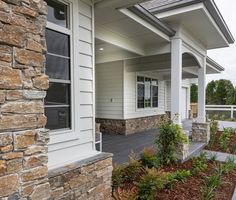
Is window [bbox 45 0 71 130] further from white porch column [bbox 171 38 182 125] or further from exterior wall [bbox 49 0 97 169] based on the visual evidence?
white porch column [bbox 171 38 182 125]

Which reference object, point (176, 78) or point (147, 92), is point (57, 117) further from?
point (147, 92)

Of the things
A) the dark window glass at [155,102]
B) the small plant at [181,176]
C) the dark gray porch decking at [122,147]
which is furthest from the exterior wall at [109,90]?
the small plant at [181,176]

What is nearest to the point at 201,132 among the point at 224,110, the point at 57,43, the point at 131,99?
the point at 131,99

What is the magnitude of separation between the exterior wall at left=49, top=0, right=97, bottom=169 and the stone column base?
5.29m

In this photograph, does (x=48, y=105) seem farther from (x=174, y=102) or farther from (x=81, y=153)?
(x=174, y=102)

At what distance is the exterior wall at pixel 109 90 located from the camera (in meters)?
8.64

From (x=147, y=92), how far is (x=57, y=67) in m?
8.13

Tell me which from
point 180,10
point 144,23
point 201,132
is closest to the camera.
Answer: point 144,23

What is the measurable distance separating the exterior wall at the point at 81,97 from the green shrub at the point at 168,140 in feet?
7.58

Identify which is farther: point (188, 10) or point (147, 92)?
point (147, 92)

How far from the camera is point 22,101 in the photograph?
157cm

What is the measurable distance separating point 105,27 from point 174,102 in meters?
2.58

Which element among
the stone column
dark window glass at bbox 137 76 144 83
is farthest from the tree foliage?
the stone column

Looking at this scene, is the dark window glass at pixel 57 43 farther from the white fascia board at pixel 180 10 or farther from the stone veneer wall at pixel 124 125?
the stone veneer wall at pixel 124 125
